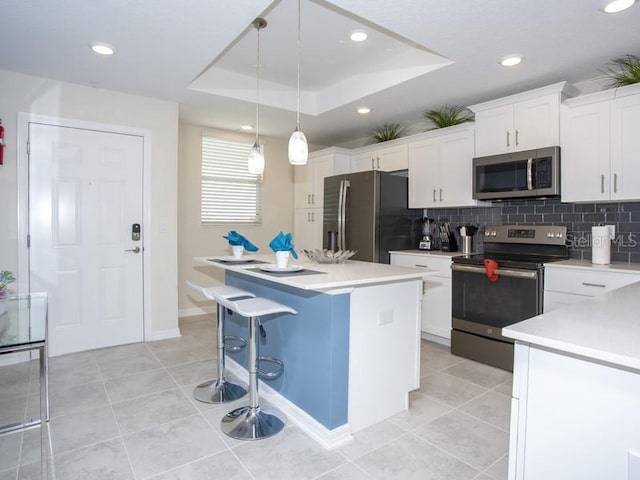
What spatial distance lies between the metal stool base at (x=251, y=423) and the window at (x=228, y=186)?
310 centimetres

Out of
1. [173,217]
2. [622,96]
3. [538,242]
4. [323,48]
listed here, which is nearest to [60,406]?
[173,217]

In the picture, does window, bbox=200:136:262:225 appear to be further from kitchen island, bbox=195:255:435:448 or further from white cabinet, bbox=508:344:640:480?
white cabinet, bbox=508:344:640:480

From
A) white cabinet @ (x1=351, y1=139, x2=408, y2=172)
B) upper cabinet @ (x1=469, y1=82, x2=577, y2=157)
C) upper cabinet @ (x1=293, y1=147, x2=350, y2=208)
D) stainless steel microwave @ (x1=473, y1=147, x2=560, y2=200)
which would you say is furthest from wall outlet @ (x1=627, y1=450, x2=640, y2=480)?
upper cabinet @ (x1=293, y1=147, x2=350, y2=208)

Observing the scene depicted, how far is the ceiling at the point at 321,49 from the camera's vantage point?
217cm

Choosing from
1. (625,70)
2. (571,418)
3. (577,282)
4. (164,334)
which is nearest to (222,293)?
(164,334)

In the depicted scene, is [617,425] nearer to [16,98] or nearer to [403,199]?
[403,199]

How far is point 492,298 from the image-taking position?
3152mm

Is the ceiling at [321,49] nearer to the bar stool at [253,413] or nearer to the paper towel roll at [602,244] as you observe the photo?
the paper towel roll at [602,244]

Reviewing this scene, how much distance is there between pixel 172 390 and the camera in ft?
8.78

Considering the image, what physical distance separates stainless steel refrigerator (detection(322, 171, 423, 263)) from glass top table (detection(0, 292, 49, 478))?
287cm

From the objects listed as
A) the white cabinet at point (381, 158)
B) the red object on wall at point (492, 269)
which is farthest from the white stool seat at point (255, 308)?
the white cabinet at point (381, 158)

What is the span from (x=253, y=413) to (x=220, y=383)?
56 cm

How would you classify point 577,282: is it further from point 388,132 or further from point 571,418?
point 388,132

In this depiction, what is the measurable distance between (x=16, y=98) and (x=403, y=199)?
380 cm
